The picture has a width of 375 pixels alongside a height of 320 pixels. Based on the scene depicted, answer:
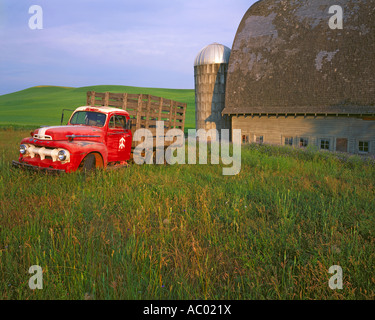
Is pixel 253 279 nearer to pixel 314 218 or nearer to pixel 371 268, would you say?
pixel 371 268

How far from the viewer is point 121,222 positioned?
4.46 meters

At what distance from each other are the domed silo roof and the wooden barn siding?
502cm

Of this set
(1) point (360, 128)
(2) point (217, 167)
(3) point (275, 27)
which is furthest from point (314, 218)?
(3) point (275, 27)

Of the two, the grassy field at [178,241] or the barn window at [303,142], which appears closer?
the grassy field at [178,241]

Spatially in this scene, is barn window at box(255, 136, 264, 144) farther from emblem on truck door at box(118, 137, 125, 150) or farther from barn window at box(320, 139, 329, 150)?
emblem on truck door at box(118, 137, 125, 150)

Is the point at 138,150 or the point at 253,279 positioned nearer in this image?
the point at 253,279

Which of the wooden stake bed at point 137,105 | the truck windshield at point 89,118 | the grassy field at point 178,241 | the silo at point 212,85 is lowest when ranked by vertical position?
the grassy field at point 178,241

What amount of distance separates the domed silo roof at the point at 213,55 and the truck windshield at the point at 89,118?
13.8 meters

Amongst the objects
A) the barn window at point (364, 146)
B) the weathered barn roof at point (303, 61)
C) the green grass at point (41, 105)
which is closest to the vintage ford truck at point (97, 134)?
the weathered barn roof at point (303, 61)

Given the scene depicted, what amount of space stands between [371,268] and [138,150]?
7.31 meters

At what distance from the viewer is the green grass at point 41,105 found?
4149 centimetres

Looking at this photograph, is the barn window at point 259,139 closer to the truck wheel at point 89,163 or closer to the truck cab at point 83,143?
the truck cab at point 83,143

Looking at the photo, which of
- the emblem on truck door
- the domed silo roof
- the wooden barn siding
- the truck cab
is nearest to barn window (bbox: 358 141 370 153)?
the wooden barn siding

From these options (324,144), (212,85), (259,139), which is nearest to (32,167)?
(259,139)
